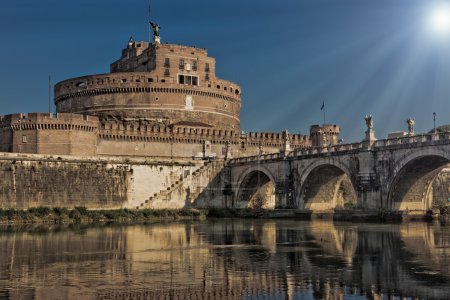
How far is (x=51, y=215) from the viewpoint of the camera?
4906 cm

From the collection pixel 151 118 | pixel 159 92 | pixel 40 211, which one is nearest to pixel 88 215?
pixel 40 211

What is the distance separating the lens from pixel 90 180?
54.5 m

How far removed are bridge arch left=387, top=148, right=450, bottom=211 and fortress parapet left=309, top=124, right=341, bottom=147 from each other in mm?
34532

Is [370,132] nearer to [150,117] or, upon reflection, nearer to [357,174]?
[357,174]

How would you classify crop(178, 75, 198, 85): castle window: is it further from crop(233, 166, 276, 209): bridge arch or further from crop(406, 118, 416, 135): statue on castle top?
crop(406, 118, 416, 135): statue on castle top

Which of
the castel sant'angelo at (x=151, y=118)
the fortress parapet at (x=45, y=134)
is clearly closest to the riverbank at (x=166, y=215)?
the castel sant'angelo at (x=151, y=118)

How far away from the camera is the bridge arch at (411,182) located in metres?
40.2

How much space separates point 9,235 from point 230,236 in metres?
13.2

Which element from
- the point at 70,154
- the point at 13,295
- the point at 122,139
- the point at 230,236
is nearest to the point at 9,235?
the point at 230,236

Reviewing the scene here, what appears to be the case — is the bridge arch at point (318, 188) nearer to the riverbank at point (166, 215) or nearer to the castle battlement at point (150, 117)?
the riverbank at point (166, 215)

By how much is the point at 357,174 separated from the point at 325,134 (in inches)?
1376

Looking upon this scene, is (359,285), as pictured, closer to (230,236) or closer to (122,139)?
(230,236)

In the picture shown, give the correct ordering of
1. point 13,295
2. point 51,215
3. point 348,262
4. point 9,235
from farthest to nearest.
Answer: point 51,215, point 9,235, point 348,262, point 13,295

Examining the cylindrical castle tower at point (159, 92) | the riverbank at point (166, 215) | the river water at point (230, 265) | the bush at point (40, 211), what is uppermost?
the cylindrical castle tower at point (159, 92)
